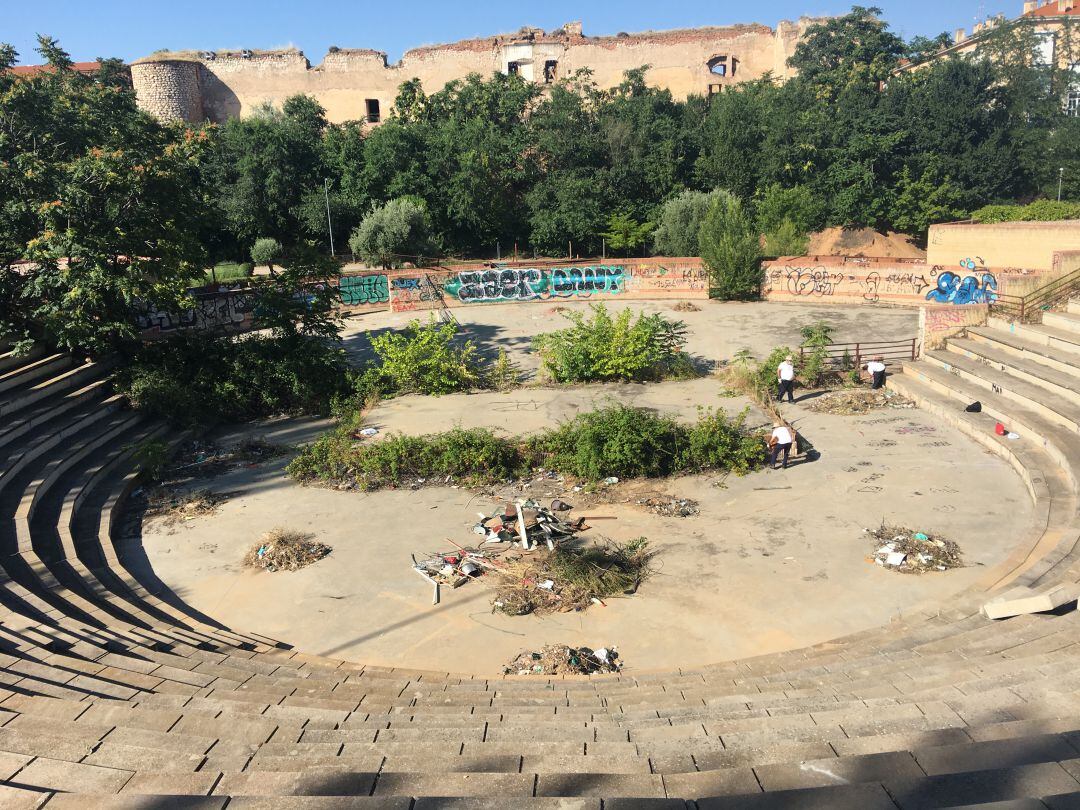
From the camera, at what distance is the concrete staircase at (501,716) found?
14.2 feet

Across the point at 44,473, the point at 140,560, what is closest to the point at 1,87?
the point at 44,473

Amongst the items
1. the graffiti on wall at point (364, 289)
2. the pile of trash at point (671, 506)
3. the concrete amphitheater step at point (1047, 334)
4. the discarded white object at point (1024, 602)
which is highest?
the graffiti on wall at point (364, 289)

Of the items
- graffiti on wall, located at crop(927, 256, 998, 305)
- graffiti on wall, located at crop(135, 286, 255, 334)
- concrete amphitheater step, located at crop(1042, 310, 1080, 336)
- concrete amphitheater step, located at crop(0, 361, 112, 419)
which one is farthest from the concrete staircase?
graffiti on wall, located at crop(927, 256, 998, 305)

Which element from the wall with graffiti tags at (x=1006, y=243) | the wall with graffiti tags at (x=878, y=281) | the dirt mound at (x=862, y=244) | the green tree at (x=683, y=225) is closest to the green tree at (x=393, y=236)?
the green tree at (x=683, y=225)

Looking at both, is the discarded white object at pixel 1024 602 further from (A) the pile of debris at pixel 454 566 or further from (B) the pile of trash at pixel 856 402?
(B) the pile of trash at pixel 856 402

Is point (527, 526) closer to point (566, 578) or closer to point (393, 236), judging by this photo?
point (566, 578)

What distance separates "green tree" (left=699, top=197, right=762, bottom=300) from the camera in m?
28.9

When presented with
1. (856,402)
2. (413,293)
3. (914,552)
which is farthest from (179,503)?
(413,293)

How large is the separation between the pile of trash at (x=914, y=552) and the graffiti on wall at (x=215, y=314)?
19.8 metres

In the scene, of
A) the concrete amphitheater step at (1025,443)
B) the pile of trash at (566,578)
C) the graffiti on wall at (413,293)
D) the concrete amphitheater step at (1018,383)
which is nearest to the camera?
the pile of trash at (566,578)

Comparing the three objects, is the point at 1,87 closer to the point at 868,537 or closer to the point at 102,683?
the point at 102,683

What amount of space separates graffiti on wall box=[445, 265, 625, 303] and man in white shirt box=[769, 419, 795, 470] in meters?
18.4

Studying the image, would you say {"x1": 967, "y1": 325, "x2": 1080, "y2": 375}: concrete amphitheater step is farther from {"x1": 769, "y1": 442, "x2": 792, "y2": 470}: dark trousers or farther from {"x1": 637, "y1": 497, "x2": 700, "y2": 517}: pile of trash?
{"x1": 637, "y1": 497, "x2": 700, "y2": 517}: pile of trash

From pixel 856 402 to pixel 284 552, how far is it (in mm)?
12176
